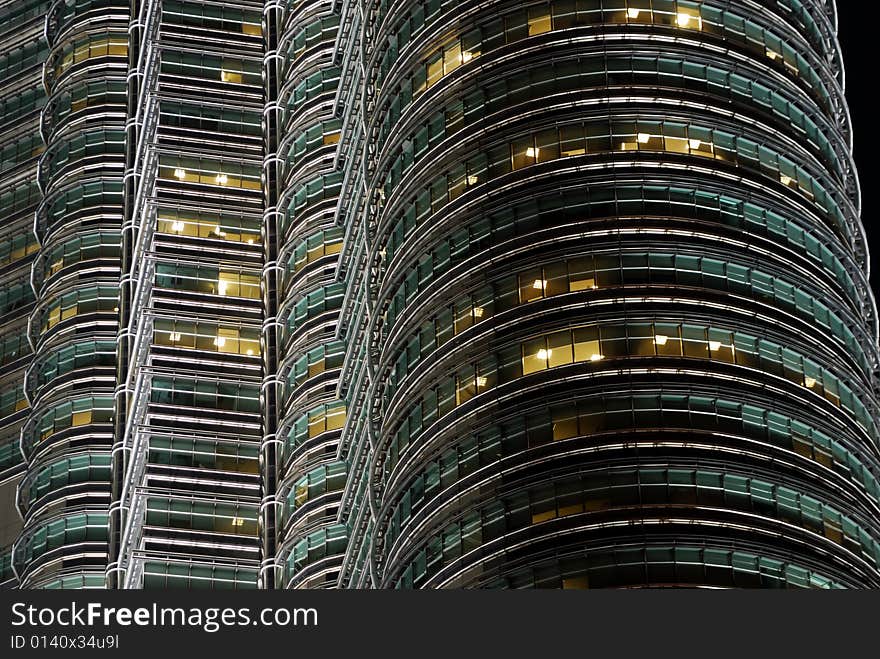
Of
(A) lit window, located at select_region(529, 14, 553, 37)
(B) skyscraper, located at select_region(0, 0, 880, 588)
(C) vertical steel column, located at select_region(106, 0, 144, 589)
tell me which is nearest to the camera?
(B) skyscraper, located at select_region(0, 0, 880, 588)

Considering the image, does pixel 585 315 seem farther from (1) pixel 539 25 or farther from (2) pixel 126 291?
(2) pixel 126 291

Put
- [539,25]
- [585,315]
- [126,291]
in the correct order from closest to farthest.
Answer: [585,315], [539,25], [126,291]

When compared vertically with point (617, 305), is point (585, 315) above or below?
below

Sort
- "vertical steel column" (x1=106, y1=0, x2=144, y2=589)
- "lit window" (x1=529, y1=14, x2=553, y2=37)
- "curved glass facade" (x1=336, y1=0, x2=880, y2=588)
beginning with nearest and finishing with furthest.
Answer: "curved glass facade" (x1=336, y1=0, x2=880, y2=588), "lit window" (x1=529, y1=14, x2=553, y2=37), "vertical steel column" (x1=106, y1=0, x2=144, y2=589)

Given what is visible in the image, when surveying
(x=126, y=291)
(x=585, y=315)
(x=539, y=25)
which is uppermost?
(x=126, y=291)

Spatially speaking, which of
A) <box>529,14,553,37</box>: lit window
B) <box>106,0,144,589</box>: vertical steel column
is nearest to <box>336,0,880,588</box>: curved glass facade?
<box>529,14,553,37</box>: lit window

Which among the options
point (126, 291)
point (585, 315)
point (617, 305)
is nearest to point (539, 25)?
point (617, 305)

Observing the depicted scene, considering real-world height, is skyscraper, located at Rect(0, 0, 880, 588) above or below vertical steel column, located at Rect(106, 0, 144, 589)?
below

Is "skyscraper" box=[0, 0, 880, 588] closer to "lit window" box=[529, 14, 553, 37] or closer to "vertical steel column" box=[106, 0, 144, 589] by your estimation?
"lit window" box=[529, 14, 553, 37]

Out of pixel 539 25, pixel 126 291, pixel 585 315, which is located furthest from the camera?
pixel 126 291

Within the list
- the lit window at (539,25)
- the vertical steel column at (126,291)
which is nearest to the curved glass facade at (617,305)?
the lit window at (539,25)

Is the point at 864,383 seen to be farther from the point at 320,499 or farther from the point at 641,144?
the point at 320,499

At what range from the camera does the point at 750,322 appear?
394 feet

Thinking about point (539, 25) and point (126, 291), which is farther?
point (126, 291)
